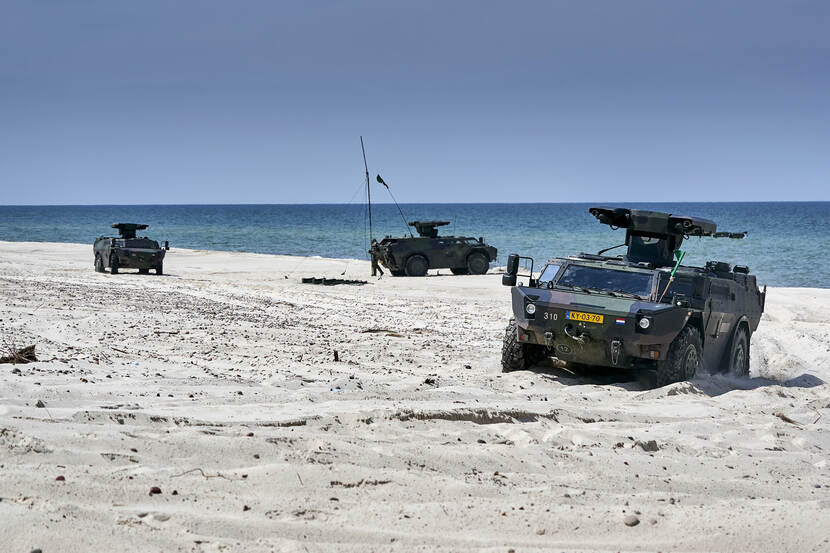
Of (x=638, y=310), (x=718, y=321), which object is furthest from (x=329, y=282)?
(x=638, y=310)

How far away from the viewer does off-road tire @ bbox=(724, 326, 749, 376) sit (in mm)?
11633

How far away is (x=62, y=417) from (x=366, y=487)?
8.03 feet

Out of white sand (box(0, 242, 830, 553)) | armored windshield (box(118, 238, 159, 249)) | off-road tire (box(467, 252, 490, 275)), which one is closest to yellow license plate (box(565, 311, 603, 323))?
white sand (box(0, 242, 830, 553))

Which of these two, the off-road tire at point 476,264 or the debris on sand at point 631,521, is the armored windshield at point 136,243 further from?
the debris on sand at point 631,521

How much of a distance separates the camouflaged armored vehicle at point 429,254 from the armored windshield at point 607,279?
17906 millimetres

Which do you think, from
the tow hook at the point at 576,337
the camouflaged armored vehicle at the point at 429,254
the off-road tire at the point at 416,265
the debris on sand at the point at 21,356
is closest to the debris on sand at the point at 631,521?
the tow hook at the point at 576,337

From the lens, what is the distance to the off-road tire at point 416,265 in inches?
1163

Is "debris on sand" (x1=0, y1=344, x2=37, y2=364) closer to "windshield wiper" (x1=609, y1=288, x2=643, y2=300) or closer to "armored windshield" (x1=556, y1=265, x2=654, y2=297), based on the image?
"armored windshield" (x1=556, y1=265, x2=654, y2=297)

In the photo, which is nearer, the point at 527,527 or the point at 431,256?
the point at 527,527

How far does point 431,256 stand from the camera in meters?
30.1

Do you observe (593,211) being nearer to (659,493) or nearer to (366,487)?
(659,493)

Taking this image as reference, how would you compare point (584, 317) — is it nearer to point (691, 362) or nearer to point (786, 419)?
point (691, 362)

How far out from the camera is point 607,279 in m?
10.8

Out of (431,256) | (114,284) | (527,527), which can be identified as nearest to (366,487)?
A: (527,527)
